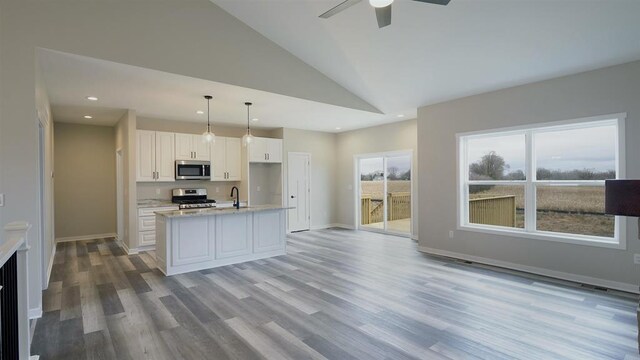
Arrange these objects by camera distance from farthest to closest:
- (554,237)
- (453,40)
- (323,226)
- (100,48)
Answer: (323,226), (554,237), (453,40), (100,48)

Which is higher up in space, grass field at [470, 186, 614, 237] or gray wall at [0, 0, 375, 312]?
gray wall at [0, 0, 375, 312]

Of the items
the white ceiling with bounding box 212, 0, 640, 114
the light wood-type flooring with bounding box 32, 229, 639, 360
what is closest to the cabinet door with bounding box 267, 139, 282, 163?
the white ceiling with bounding box 212, 0, 640, 114

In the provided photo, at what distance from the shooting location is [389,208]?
7.82m

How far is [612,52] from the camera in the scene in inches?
144

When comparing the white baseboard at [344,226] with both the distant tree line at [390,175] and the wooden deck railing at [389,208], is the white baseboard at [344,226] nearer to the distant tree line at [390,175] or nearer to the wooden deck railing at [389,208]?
the wooden deck railing at [389,208]

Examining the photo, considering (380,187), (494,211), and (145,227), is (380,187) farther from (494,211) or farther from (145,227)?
(145,227)

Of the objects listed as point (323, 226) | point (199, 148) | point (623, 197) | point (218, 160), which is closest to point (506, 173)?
point (623, 197)

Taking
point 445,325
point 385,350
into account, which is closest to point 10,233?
point 385,350

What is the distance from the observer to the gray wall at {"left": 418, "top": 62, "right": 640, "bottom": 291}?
12.5ft

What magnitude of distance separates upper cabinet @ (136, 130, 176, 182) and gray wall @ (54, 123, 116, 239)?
1.74 m

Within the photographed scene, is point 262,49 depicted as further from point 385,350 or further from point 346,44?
point 385,350

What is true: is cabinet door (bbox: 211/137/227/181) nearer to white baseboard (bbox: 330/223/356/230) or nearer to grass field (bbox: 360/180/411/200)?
white baseboard (bbox: 330/223/356/230)

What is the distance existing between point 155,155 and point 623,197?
22.7 feet

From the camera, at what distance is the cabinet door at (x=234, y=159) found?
24.7ft
